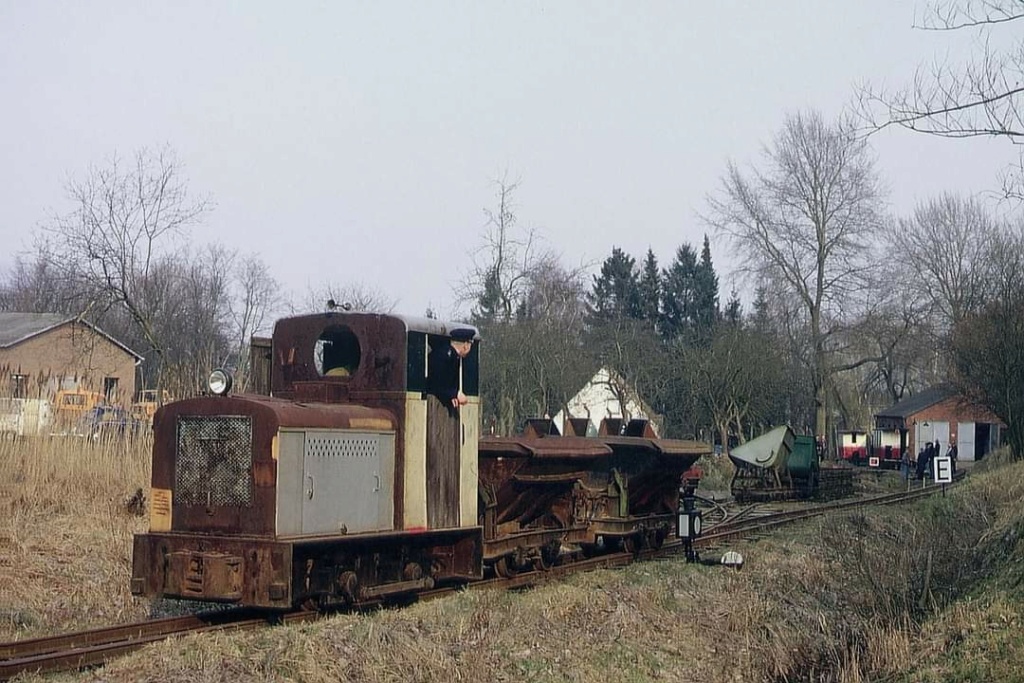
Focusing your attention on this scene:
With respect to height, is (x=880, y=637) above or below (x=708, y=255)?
below

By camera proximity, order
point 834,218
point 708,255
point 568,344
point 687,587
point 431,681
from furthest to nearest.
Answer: point 708,255 < point 834,218 < point 568,344 < point 687,587 < point 431,681

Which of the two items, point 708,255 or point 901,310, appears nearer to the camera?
point 901,310

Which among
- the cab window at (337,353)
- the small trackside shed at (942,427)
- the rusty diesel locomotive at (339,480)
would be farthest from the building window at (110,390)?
the small trackside shed at (942,427)

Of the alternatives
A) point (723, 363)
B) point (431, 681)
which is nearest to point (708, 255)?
point (723, 363)

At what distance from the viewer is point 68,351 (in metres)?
38.0

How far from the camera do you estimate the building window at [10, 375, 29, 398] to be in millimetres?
15010

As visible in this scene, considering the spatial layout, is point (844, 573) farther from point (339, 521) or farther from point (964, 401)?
point (964, 401)

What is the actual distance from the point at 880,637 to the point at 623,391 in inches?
1442

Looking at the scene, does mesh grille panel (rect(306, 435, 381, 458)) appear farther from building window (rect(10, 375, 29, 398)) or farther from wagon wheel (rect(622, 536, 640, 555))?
building window (rect(10, 375, 29, 398))

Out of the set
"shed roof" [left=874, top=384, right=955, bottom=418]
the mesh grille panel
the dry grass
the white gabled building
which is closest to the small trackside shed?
"shed roof" [left=874, top=384, right=955, bottom=418]

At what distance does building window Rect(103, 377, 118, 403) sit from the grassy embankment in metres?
1.17

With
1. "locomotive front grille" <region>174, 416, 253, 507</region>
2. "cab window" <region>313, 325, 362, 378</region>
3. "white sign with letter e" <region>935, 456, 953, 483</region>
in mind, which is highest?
"cab window" <region>313, 325, 362, 378</region>

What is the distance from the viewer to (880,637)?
9.46 m

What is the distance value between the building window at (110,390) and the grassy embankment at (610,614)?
1.17m
